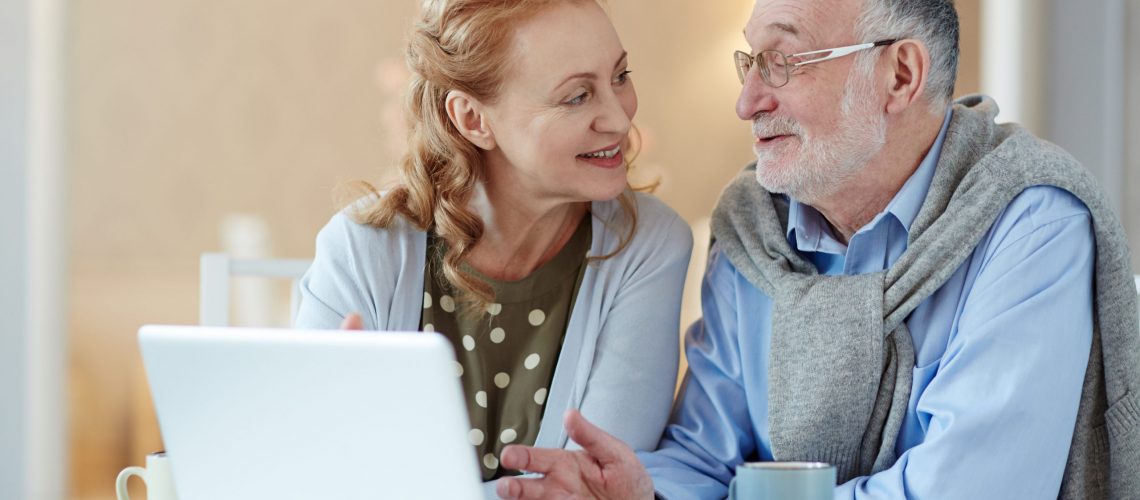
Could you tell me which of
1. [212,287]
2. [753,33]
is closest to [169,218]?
[212,287]

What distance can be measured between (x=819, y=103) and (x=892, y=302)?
261 millimetres

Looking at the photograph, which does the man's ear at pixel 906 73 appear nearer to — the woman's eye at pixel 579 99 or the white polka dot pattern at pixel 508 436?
the woman's eye at pixel 579 99

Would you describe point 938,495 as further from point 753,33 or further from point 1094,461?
point 753,33

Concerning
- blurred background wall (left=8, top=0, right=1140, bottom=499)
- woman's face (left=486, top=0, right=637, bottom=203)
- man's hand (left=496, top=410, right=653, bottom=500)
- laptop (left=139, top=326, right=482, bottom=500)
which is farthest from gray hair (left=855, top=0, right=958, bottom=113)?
blurred background wall (left=8, top=0, right=1140, bottom=499)

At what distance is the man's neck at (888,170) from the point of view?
1363 millimetres

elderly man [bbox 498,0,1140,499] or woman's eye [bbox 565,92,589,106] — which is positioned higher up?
woman's eye [bbox 565,92,589,106]

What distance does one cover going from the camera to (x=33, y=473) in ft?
10.5

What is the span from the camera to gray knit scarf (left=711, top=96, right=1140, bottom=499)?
3.91 feet

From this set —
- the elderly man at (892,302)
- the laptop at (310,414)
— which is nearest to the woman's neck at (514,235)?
the elderly man at (892,302)

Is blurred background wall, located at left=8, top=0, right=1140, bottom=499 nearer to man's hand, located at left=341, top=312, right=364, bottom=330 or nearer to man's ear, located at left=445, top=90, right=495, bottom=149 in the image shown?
man's ear, located at left=445, top=90, right=495, bottom=149

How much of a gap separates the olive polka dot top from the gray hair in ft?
1.58

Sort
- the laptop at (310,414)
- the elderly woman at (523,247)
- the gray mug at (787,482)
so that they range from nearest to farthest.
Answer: the laptop at (310,414) → the gray mug at (787,482) → the elderly woman at (523,247)

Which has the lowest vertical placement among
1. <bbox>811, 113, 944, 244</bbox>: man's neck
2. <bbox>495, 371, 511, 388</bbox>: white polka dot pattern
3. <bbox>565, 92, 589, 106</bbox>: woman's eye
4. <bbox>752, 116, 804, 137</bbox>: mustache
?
<bbox>495, 371, 511, 388</bbox>: white polka dot pattern

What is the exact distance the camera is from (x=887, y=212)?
52.2 inches
